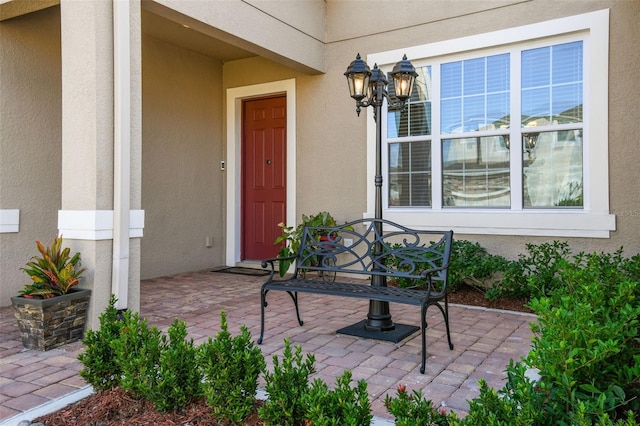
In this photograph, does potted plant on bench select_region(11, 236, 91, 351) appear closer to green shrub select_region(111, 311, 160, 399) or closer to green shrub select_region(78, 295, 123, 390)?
green shrub select_region(78, 295, 123, 390)

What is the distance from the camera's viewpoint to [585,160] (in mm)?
4711

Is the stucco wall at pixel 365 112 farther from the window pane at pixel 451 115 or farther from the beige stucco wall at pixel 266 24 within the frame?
the window pane at pixel 451 115

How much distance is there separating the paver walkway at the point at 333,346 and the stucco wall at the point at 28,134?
0.69 meters

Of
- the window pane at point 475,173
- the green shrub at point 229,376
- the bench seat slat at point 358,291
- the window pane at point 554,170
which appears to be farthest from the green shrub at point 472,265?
the green shrub at point 229,376

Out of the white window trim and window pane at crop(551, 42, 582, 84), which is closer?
the white window trim

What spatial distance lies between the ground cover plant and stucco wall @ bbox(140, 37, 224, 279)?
3683 millimetres

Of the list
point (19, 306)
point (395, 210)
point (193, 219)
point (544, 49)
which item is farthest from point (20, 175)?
point (544, 49)

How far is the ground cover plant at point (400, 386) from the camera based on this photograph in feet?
5.36

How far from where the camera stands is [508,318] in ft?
13.7

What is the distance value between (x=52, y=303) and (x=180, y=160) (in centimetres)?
344

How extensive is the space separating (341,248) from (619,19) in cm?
344

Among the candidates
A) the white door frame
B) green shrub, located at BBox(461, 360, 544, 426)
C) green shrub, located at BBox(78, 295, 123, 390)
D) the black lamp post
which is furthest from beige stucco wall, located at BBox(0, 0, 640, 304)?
green shrub, located at BBox(461, 360, 544, 426)

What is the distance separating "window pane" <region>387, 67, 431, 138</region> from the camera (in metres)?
5.55

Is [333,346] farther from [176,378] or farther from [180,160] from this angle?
[180,160]
